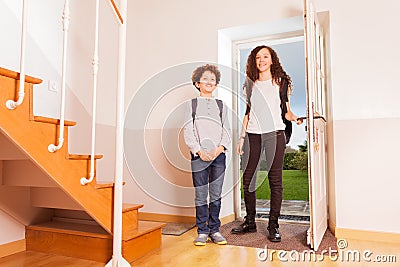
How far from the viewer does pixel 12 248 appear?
78.7 inches

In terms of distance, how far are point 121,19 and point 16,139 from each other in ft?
2.95

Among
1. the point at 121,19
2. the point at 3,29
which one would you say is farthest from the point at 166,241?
the point at 3,29

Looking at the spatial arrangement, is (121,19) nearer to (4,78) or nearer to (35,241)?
(4,78)

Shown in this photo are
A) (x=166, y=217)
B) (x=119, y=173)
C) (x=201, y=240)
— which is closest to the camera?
(x=119, y=173)

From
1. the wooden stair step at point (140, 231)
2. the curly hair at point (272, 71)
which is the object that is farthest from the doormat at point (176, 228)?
the curly hair at point (272, 71)

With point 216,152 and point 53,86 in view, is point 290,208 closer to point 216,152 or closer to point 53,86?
point 216,152

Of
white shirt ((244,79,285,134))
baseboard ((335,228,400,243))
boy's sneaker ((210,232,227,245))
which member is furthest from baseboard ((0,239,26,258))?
baseboard ((335,228,400,243))

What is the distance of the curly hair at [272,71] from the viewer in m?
2.47

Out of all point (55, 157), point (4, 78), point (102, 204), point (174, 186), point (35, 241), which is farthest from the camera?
point (174, 186)

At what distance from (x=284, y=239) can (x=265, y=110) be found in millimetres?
955

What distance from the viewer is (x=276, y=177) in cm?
230

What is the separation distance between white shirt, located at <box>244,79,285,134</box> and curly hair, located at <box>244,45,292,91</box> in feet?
0.18

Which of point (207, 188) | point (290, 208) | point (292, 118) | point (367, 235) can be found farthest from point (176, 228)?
point (367, 235)

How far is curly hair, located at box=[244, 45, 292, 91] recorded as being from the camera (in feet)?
8.12
